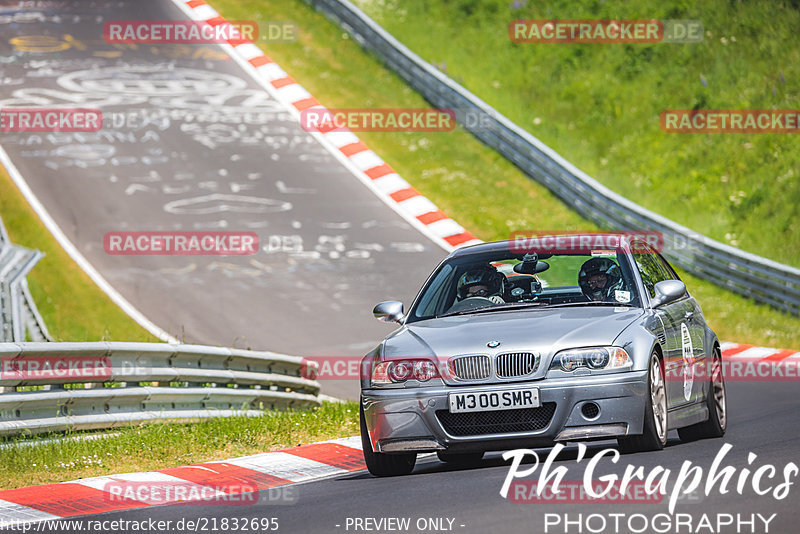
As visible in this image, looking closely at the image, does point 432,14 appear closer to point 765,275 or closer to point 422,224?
point 422,224

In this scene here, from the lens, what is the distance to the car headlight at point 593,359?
799 centimetres

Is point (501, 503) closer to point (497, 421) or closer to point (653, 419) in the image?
point (497, 421)

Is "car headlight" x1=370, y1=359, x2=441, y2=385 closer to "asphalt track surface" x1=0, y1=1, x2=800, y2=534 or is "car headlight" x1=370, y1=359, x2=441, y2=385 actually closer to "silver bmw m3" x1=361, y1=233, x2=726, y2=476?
"silver bmw m3" x1=361, y1=233, x2=726, y2=476

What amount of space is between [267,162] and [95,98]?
15.6 feet

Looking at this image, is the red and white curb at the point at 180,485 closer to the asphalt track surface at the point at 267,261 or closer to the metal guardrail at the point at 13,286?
the asphalt track surface at the point at 267,261

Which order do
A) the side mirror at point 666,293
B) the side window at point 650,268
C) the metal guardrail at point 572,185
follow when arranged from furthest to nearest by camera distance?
1. the metal guardrail at point 572,185
2. the side window at point 650,268
3. the side mirror at point 666,293

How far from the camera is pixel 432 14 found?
32.5m

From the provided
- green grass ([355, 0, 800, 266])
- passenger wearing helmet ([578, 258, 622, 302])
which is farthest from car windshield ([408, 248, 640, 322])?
green grass ([355, 0, 800, 266])

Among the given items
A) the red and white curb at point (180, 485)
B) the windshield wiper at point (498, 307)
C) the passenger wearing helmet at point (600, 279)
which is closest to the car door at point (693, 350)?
the passenger wearing helmet at point (600, 279)

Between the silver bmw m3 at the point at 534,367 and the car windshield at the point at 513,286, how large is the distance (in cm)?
1

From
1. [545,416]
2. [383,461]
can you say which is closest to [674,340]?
[545,416]

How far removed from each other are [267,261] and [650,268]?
1206cm

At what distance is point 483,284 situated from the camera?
9469mm

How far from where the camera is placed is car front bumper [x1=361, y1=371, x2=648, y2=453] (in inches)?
311
